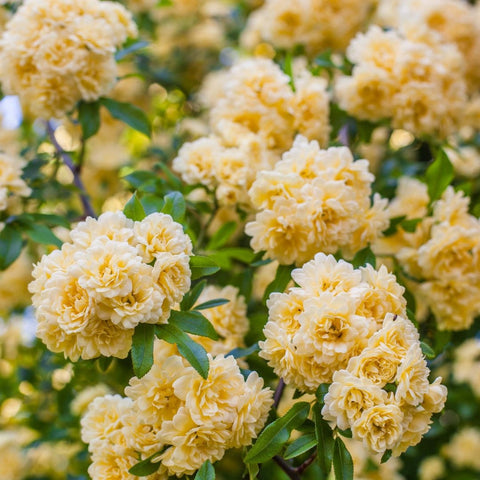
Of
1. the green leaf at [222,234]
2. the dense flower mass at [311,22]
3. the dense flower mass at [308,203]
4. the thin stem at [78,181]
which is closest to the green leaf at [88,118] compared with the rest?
the thin stem at [78,181]

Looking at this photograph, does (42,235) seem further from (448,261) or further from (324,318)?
(448,261)

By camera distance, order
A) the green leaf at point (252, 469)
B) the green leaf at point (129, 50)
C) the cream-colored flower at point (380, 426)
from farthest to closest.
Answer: the green leaf at point (129, 50)
the green leaf at point (252, 469)
the cream-colored flower at point (380, 426)

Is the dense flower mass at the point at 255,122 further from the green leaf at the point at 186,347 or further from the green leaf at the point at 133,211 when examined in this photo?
the green leaf at the point at 186,347

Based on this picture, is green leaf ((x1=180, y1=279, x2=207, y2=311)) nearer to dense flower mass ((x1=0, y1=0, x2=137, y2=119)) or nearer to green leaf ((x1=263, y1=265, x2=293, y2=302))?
green leaf ((x1=263, y1=265, x2=293, y2=302))

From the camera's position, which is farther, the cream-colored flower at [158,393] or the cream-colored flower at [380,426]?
the cream-colored flower at [158,393]

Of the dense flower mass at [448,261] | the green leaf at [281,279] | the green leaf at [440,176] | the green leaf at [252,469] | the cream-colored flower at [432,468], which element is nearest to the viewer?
the green leaf at [252,469]

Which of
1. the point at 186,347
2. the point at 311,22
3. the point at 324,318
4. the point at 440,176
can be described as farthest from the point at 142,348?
the point at 311,22

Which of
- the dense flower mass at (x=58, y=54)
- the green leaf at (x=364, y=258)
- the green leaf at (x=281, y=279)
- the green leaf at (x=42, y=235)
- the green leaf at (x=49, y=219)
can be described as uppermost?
the dense flower mass at (x=58, y=54)

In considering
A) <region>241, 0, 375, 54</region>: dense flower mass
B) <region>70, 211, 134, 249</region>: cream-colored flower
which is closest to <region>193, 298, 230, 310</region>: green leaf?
<region>70, 211, 134, 249</region>: cream-colored flower
